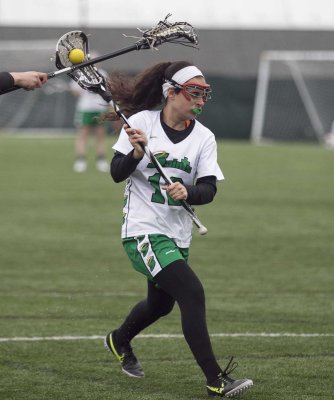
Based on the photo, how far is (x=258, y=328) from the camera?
854 cm

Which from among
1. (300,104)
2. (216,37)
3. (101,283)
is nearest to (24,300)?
(101,283)

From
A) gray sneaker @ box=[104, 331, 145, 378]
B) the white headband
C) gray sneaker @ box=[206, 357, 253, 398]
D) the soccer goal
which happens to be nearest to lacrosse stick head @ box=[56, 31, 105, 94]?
the white headband

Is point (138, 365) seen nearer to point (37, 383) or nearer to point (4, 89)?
point (37, 383)

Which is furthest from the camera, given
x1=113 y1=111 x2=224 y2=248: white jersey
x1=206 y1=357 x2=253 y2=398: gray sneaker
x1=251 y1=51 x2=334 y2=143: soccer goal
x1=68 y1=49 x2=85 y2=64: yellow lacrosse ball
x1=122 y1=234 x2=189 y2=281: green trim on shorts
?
x1=251 y1=51 x2=334 y2=143: soccer goal

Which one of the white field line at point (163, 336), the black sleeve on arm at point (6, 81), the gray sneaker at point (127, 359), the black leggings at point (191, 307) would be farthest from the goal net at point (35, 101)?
the black leggings at point (191, 307)

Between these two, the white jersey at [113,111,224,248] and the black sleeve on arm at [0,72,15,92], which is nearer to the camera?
the black sleeve on arm at [0,72,15,92]

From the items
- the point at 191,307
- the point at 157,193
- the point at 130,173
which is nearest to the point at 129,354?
the point at 191,307

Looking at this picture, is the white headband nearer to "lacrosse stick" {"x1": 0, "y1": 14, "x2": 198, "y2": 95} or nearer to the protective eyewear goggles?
the protective eyewear goggles

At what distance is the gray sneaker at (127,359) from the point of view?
23.3 ft

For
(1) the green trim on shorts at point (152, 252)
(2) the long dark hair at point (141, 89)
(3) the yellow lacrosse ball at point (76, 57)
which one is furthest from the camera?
(2) the long dark hair at point (141, 89)

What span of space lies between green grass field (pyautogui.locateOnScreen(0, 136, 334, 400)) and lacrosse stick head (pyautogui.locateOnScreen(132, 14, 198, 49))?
2098 mm

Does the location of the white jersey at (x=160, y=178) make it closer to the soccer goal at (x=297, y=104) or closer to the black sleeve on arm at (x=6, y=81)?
the black sleeve on arm at (x=6, y=81)

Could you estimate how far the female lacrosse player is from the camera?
6.44 metres

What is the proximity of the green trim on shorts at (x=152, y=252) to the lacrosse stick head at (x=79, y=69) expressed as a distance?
100cm
